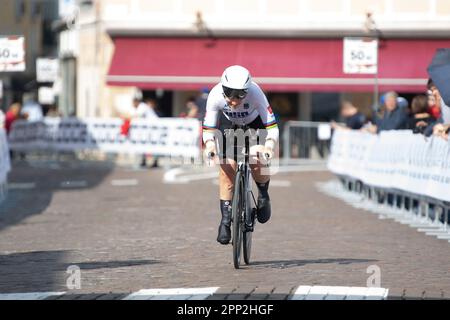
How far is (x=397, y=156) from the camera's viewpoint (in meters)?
20.2

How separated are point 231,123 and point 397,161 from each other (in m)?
8.01

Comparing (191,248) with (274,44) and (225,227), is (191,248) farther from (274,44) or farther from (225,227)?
(274,44)

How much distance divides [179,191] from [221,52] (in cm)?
1877

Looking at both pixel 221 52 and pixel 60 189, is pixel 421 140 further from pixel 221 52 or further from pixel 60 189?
pixel 221 52

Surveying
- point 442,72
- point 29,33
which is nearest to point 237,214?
point 442,72

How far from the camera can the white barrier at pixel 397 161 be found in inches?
677

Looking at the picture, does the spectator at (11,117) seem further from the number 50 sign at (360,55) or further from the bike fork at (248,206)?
the bike fork at (248,206)

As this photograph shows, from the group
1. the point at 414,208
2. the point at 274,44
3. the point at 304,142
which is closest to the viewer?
the point at 414,208

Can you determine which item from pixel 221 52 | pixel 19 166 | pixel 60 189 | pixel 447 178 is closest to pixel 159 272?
pixel 447 178

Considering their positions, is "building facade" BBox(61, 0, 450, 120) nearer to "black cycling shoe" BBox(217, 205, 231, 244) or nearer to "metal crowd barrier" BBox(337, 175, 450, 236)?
"metal crowd barrier" BBox(337, 175, 450, 236)

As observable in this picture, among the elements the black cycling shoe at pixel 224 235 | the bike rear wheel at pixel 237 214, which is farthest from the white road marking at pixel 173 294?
the black cycling shoe at pixel 224 235

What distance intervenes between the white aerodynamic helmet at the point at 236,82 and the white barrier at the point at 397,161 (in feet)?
16.8

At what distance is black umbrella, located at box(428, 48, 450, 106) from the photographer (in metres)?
17.3

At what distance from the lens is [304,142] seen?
123ft
